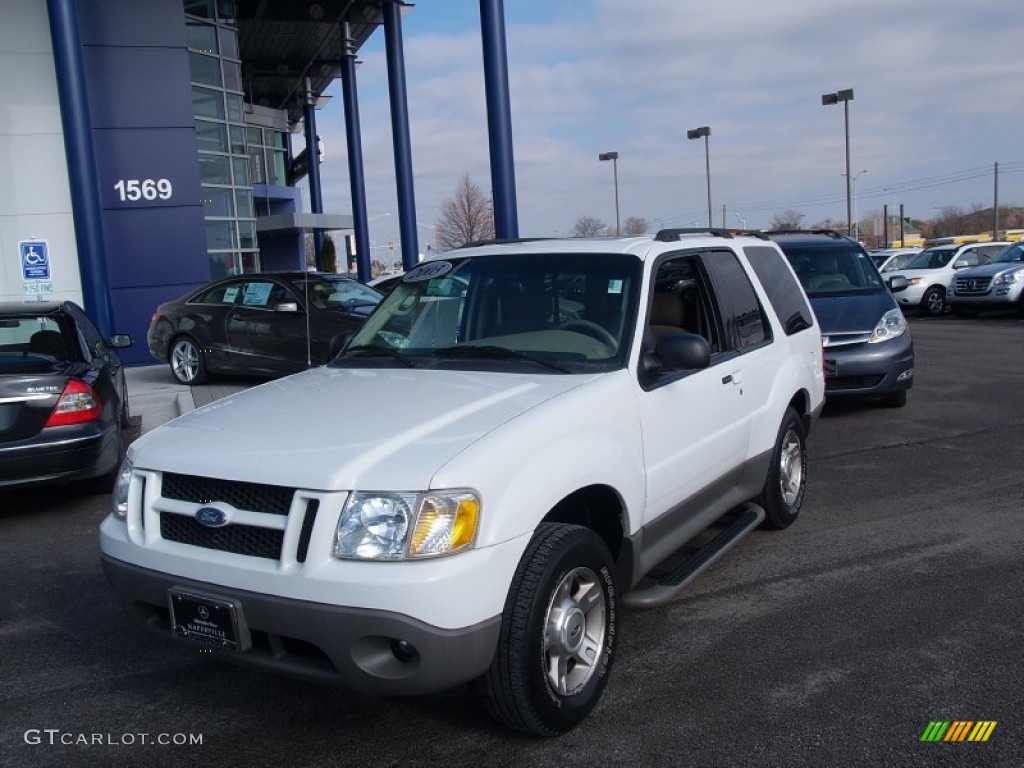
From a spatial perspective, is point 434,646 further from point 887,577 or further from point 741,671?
point 887,577

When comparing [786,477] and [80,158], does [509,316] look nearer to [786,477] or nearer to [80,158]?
[786,477]

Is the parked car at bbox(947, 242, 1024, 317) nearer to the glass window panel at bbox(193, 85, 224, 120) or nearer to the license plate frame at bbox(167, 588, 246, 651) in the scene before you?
the glass window panel at bbox(193, 85, 224, 120)

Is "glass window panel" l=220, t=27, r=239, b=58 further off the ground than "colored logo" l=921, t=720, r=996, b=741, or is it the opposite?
"glass window panel" l=220, t=27, r=239, b=58

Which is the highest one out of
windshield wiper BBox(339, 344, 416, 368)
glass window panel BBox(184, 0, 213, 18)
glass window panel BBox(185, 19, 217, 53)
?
glass window panel BBox(184, 0, 213, 18)

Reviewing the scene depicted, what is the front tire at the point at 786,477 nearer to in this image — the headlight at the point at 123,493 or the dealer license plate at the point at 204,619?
the dealer license plate at the point at 204,619

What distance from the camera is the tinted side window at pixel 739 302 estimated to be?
5141mm

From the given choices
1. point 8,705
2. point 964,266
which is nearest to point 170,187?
point 8,705

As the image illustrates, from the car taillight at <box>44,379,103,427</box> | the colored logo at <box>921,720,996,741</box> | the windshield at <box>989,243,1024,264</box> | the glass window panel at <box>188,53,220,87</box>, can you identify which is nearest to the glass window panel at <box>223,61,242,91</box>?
the glass window panel at <box>188,53,220,87</box>

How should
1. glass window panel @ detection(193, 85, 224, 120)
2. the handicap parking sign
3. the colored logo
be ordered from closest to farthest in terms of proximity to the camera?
the colored logo → the handicap parking sign → glass window panel @ detection(193, 85, 224, 120)

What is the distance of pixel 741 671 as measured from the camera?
3.82 m

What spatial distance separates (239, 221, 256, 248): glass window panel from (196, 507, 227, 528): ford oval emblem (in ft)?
67.3

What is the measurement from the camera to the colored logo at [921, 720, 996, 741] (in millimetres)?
3240

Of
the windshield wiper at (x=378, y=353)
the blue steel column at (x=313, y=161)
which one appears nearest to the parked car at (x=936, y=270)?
the windshield wiper at (x=378, y=353)

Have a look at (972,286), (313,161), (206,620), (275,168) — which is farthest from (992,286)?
(275,168)
